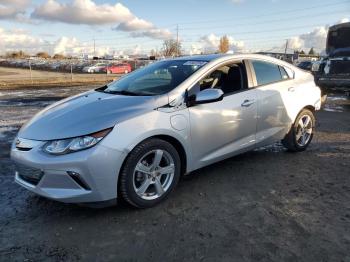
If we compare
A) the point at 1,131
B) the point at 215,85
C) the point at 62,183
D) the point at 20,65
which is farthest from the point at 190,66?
the point at 20,65

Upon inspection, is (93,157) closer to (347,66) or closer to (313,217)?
(313,217)

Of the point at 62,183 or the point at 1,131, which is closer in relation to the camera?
the point at 62,183

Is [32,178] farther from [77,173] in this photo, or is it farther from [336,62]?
[336,62]

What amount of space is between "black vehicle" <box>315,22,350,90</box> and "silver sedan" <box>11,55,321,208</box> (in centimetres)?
791

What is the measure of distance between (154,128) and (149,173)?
0.48 meters

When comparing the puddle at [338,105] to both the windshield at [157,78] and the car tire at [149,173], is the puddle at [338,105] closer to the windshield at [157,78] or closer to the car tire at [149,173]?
the windshield at [157,78]

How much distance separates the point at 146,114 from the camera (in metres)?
3.93

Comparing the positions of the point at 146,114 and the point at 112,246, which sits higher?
the point at 146,114

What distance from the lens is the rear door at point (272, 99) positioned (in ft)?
16.9

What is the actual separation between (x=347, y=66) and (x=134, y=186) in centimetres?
1150

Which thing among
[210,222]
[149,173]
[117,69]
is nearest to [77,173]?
[149,173]

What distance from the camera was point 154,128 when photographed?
3902mm

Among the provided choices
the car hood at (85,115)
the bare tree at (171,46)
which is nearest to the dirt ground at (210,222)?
the car hood at (85,115)

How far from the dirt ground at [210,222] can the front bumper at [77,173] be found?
31cm
